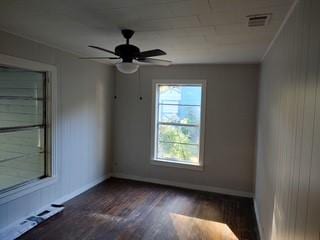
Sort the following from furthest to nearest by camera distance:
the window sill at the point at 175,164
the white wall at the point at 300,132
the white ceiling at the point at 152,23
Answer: the window sill at the point at 175,164 → the white ceiling at the point at 152,23 → the white wall at the point at 300,132

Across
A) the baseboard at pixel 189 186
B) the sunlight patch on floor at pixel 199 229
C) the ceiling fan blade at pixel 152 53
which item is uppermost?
the ceiling fan blade at pixel 152 53

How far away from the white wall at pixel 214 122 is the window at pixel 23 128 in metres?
1.93

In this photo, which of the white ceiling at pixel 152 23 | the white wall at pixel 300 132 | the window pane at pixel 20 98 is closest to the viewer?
the white wall at pixel 300 132

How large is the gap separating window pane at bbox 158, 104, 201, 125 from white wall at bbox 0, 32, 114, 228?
1.19 metres

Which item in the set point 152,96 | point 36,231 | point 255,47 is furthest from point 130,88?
point 36,231

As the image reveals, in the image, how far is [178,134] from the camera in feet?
16.8

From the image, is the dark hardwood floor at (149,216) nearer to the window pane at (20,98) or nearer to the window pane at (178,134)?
the window pane at (178,134)

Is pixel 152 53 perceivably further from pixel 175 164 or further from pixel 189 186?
pixel 189 186

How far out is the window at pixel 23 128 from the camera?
3.18 meters

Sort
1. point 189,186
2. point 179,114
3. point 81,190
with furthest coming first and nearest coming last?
point 179,114
point 189,186
point 81,190

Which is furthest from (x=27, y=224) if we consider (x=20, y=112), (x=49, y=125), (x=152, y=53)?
(x=152, y=53)

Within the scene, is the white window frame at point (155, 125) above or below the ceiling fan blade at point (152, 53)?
below

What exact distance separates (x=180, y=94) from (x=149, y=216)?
2.48 m

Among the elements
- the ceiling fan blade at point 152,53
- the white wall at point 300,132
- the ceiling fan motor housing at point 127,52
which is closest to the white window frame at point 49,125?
the ceiling fan motor housing at point 127,52
